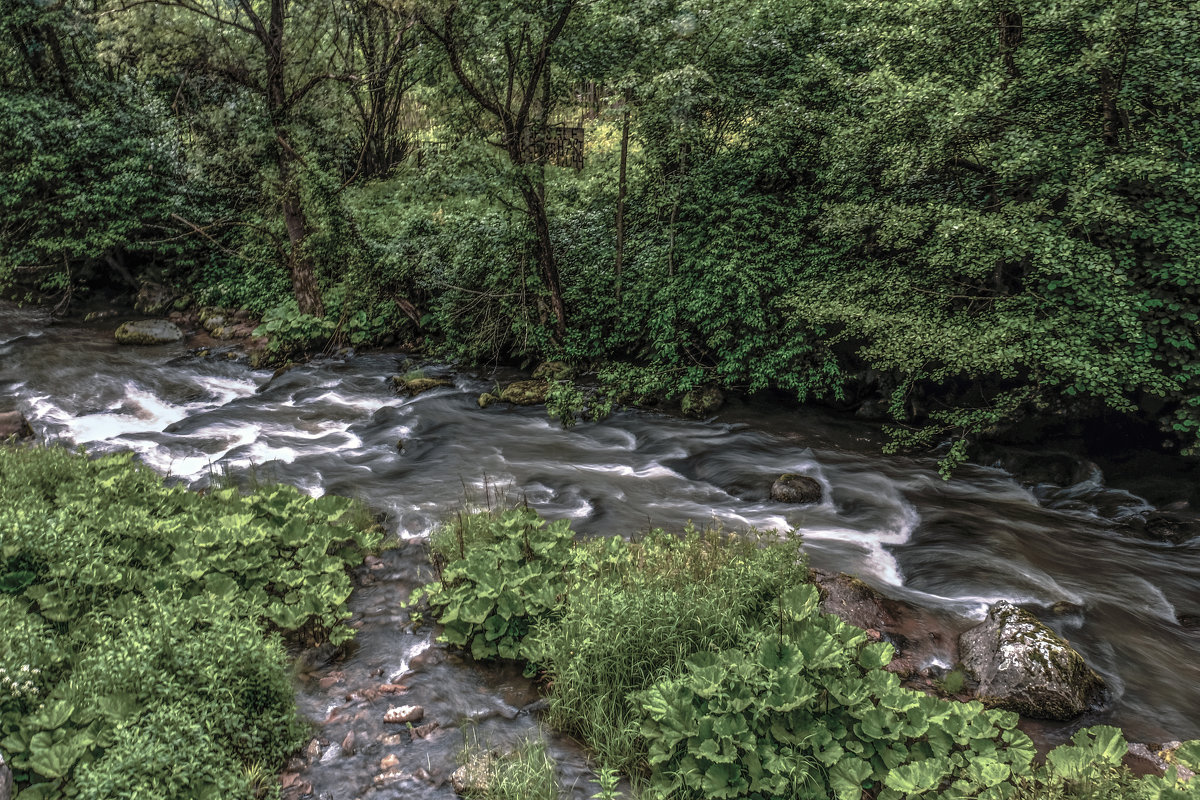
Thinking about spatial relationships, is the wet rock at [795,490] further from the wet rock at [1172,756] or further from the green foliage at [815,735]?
the green foliage at [815,735]

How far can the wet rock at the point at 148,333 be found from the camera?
609 inches

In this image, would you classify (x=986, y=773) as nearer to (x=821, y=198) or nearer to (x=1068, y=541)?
(x=1068, y=541)

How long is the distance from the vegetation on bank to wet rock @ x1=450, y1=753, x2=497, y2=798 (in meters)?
7.00

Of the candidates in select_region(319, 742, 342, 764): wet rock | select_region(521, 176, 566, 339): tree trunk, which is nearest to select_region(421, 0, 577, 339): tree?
select_region(521, 176, 566, 339): tree trunk

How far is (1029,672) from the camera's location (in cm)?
471

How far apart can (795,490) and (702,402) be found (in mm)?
3071

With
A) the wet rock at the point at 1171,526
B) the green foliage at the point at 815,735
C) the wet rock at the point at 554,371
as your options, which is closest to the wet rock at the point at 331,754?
the green foliage at the point at 815,735

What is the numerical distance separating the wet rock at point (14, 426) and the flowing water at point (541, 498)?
1.64ft

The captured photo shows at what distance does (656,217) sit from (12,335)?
1469cm

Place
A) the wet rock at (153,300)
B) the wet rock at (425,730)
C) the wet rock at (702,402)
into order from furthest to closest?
1. the wet rock at (153,300)
2. the wet rock at (702,402)
3. the wet rock at (425,730)

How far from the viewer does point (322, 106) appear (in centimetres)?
1453

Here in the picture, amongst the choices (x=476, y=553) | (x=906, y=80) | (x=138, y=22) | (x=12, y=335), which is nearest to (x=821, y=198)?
(x=906, y=80)

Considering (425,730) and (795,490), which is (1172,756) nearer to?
(425,730)

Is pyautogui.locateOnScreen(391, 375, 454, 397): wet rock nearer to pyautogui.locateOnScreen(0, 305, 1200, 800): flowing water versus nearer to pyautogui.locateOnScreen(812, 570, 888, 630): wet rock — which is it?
pyautogui.locateOnScreen(0, 305, 1200, 800): flowing water
